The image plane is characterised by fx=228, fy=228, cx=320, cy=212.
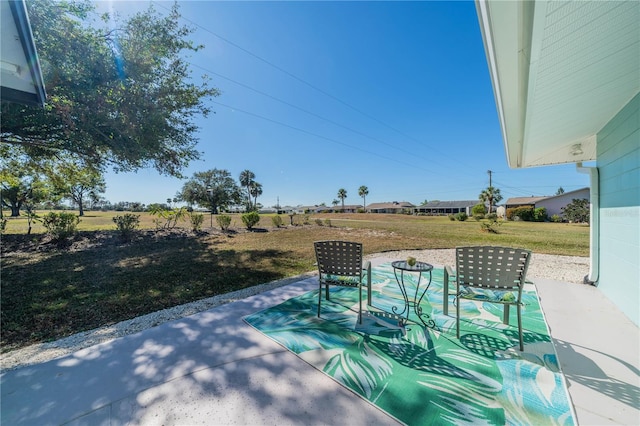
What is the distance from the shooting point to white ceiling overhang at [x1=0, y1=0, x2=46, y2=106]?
134cm

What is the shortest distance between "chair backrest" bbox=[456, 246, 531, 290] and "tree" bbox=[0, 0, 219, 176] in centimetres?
768

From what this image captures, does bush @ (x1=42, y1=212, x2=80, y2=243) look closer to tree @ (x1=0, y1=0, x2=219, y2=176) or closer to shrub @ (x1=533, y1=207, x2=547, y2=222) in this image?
tree @ (x1=0, y1=0, x2=219, y2=176)

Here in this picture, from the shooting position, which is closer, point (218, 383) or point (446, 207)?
point (218, 383)

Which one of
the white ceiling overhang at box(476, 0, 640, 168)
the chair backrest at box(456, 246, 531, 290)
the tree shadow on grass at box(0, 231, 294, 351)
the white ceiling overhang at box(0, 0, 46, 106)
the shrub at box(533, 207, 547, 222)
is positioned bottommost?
the tree shadow on grass at box(0, 231, 294, 351)

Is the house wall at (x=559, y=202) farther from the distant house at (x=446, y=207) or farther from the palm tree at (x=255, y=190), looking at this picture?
the palm tree at (x=255, y=190)

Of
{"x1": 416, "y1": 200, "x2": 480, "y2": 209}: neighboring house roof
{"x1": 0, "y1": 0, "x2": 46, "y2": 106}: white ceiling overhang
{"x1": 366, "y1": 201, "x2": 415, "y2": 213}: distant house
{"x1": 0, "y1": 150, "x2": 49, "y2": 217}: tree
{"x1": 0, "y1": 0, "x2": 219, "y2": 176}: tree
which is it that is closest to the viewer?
{"x1": 0, "y1": 0, "x2": 46, "y2": 106}: white ceiling overhang

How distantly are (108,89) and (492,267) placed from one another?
8.69m

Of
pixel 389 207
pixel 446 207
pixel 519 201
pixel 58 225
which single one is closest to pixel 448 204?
pixel 446 207

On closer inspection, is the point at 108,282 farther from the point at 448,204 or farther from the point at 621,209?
the point at 448,204

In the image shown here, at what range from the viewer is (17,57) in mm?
1434

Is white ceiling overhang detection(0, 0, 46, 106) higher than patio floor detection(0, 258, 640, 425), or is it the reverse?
white ceiling overhang detection(0, 0, 46, 106)

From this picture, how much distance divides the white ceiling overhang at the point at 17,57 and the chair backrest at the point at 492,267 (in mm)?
3874

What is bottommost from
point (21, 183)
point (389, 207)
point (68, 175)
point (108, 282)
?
point (108, 282)

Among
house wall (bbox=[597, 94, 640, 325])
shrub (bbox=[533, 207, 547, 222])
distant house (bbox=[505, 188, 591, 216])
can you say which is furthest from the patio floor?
distant house (bbox=[505, 188, 591, 216])
